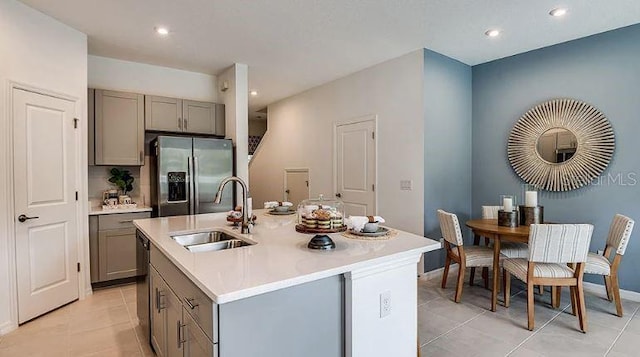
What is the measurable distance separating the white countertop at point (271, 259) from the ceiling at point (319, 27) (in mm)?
1953

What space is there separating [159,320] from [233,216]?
80cm

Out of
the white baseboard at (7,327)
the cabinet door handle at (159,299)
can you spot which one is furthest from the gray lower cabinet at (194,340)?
the white baseboard at (7,327)

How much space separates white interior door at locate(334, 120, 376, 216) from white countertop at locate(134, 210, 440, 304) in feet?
8.17

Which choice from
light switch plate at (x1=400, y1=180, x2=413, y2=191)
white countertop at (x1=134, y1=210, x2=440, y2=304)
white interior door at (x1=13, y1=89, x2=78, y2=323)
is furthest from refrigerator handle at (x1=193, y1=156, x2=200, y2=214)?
light switch plate at (x1=400, y1=180, x2=413, y2=191)

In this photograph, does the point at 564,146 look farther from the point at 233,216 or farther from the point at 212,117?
the point at 212,117

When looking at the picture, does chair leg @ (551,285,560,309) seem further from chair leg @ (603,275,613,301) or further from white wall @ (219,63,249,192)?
white wall @ (219,63,249,192)

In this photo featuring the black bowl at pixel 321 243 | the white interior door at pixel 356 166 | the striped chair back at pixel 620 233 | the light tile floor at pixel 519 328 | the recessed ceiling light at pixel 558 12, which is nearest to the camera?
the black bowl at pixel 321 243

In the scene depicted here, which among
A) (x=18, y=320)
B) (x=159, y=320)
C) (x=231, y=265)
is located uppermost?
(x=231, y=265)

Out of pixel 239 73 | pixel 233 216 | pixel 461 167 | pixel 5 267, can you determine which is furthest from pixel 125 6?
pixel 461 167

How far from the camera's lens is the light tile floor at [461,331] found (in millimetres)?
2383

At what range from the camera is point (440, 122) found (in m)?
4.05

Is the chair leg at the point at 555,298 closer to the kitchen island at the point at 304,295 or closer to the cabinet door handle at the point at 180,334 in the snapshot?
the kitchen island at the point at 304,295

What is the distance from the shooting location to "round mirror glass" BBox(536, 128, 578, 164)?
3.62 metres

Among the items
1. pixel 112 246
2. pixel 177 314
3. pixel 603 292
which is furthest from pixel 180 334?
pixel 603 292
